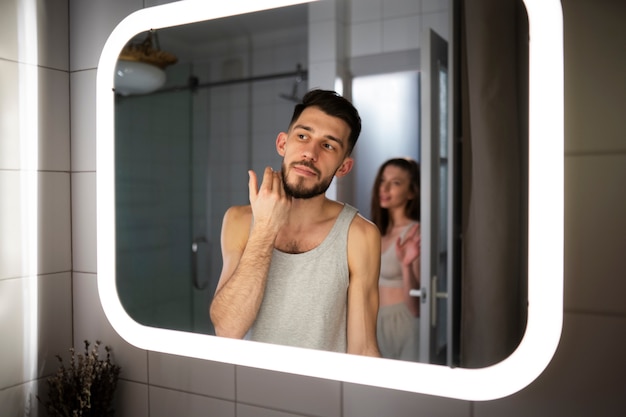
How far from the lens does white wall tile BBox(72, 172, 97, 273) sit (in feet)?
4.64

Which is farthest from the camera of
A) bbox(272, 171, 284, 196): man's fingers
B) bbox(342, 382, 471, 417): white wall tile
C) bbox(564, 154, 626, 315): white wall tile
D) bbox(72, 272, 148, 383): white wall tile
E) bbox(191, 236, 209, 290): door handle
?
bbox(72, 272, 148, 383): white wall tile

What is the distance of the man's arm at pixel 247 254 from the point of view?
110 cm

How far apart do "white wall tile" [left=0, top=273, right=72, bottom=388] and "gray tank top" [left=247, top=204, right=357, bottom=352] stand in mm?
651

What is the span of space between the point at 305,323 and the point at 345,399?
6.8 inches

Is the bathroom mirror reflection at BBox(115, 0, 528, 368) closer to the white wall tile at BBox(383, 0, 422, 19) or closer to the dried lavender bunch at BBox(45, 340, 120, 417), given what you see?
the white wall tile at BBox(383, 0, 422, 19)

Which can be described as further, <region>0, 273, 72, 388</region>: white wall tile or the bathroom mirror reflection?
<region>0, 273, 72, 388</region>: white wall tile

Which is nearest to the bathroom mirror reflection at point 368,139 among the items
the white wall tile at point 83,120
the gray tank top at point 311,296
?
the gray tank top at point 311,296

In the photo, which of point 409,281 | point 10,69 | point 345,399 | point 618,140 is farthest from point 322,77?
point 10,69

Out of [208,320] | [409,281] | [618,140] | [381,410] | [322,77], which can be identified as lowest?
[381,410]

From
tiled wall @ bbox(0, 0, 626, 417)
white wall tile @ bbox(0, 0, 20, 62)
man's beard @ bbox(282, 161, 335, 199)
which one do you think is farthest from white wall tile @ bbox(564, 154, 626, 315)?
white wall tile @ bbox(0, 0, 20, 62)

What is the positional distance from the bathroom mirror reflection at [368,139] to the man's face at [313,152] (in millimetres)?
26

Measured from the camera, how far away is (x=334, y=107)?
1022mm

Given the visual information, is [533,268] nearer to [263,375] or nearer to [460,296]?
[460,296]

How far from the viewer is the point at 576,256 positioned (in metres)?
0.90
